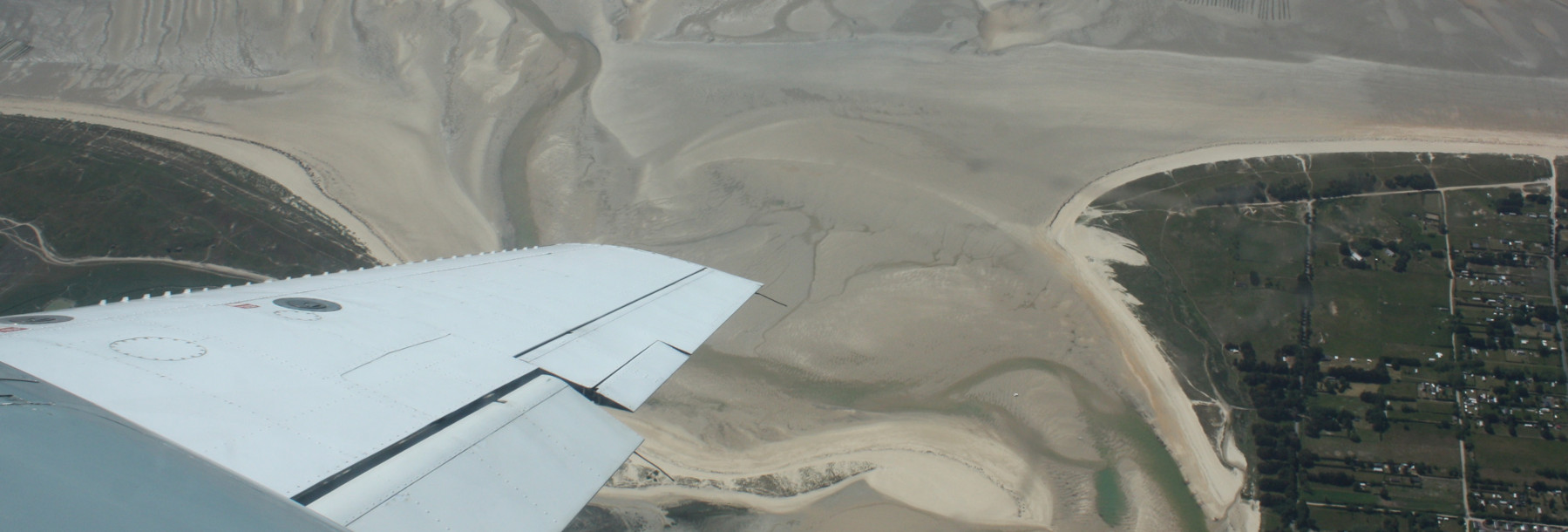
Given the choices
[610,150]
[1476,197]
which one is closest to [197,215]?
[610,150]

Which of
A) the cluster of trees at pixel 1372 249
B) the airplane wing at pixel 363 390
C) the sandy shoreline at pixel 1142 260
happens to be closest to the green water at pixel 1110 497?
the sandy shoreline at pixel 1142 260

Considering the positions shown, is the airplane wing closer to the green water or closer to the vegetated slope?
the vegetated slope

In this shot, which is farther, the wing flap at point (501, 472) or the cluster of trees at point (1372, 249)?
the cluster of trees at point (1372, 249)

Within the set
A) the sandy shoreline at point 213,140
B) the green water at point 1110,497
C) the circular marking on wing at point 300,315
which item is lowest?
the circular marking on wing at point 300,315

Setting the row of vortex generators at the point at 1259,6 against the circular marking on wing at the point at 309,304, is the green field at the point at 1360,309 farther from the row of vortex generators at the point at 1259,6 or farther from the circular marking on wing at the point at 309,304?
the circular marking on wing at the point at 309,304

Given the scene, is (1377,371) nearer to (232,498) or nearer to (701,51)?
(701,51)

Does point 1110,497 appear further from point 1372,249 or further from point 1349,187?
point 1349,187
